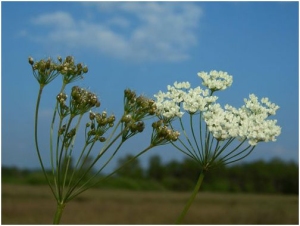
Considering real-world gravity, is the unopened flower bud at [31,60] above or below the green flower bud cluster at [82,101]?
above

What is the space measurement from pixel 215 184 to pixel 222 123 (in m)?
48.5

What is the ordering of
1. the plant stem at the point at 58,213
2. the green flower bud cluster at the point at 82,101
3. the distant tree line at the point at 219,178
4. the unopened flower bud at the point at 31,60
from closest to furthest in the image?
the plant stem at the point at 58,213 < the green flower bud cluster at the point at 82,101 < the unopened flower bud at the point at 31,60 < the distant tree line at the point at 219,178

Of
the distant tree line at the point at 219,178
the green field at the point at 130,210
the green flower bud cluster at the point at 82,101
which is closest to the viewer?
the green flower bud cluster at the point at 82,101

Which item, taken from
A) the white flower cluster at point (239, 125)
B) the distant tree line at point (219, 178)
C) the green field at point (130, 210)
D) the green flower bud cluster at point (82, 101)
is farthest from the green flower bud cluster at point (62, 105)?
the distant tree line at point (219, 178)

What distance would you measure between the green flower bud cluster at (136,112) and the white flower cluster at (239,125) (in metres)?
0.33

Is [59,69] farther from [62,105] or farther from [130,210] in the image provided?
A: [130,210]

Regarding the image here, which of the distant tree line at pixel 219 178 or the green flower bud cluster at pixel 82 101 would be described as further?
the distant tree line at pixel 219 178

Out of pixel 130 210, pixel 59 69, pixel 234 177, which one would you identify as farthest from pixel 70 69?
pixel 234 177

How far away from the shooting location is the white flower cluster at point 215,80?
352 centimetres

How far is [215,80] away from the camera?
354cm

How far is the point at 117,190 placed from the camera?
43.0 m

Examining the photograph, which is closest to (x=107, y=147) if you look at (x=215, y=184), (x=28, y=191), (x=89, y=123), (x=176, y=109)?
(x=89, y=123)

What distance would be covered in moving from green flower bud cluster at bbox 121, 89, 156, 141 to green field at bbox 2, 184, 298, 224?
74.3 feet

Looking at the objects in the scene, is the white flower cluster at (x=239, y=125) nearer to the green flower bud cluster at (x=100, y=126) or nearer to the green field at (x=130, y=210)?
the green flower bud cluster at (x=100, y=126)
